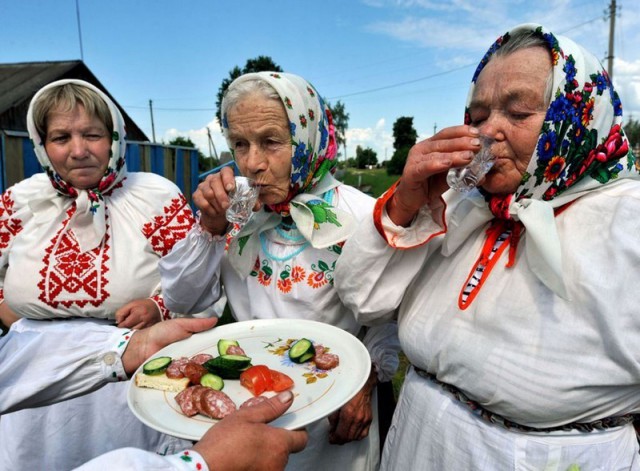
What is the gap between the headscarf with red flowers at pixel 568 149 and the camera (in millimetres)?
1406

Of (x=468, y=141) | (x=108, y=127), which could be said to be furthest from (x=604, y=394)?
(x=108, y=127)

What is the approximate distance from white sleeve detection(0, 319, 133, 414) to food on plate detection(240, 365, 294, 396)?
25.9 inches

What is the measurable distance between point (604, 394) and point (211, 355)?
4.66 ft

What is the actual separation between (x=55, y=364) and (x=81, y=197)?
3.47ft

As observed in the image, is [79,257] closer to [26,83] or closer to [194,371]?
[194,371]

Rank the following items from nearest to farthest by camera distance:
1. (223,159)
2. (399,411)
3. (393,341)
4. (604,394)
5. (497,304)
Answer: (604,394)
(497,304)
(399,411)
(393,341)
(223,159)

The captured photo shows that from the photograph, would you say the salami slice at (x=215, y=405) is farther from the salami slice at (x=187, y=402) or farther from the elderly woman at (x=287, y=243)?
the elderly woman at (x=287, y=243)

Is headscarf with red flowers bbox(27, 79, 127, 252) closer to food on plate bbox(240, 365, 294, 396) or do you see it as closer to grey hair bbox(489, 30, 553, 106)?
food on plate bbox(240, 365, 294, 396)

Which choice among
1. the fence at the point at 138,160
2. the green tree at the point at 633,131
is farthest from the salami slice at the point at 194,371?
the green tree at the point at 633,131

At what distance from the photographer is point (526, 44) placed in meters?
1.50

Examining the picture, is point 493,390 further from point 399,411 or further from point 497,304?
point 399,411

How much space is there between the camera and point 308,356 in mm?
1691

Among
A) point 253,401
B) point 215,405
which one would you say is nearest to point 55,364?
point 215,405

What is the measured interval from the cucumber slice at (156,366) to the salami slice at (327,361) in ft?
1.89
